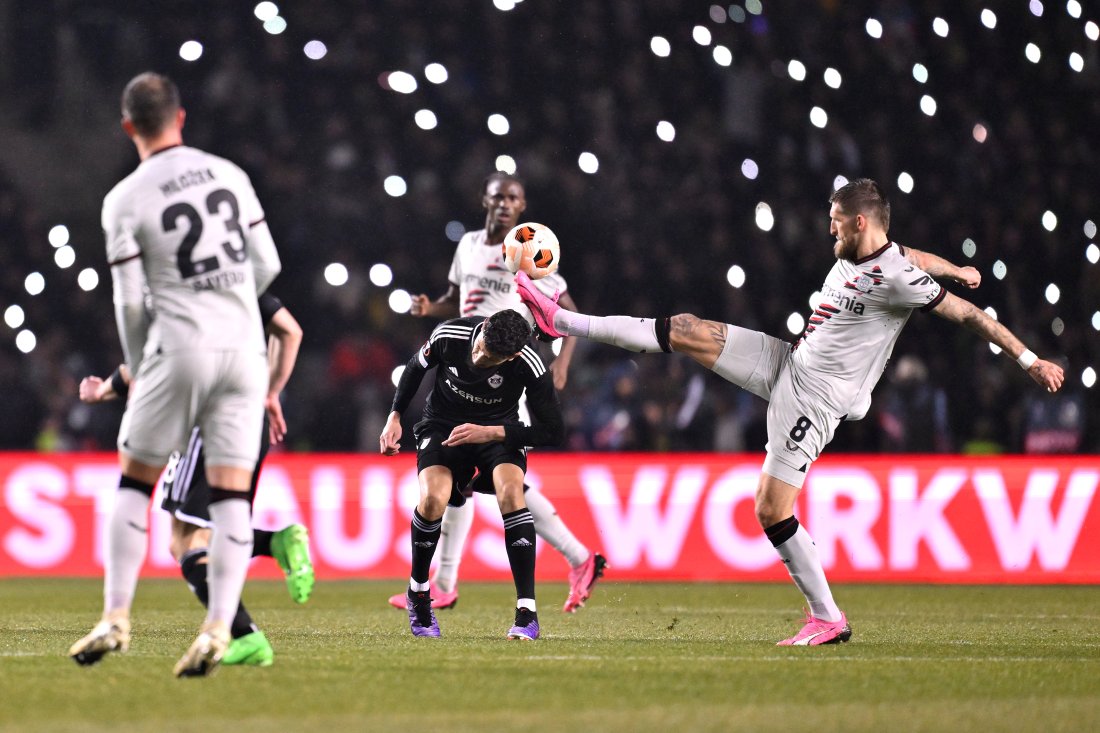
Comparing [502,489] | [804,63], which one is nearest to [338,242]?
[804,63]

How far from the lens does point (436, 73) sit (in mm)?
16484

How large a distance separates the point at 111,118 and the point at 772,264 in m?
6.96

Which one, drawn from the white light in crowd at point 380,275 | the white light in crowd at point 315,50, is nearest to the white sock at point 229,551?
the white light in crowd at point 380,275

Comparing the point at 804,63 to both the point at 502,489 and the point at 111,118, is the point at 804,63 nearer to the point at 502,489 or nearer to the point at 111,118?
the point at 111,118

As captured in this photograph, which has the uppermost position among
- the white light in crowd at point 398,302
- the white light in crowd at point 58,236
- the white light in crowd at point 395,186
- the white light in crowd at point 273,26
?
the white light in crowd at point 273,26

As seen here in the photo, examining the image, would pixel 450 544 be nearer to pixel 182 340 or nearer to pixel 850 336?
pixel 850 336

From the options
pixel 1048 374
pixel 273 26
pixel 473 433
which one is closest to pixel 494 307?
pixel 473 433

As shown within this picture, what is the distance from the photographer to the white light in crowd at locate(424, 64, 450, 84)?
16.5 meters

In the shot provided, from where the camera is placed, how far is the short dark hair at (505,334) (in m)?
6.46

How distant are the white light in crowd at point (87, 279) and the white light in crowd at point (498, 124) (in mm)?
4257

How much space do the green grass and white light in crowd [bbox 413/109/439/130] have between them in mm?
8512

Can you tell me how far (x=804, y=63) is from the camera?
54.2 ft

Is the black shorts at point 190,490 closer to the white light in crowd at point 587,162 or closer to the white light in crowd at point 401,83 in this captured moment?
the white light in crowd at point 587,162

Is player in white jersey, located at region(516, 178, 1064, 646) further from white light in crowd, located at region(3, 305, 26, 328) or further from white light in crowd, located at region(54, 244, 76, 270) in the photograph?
white light in crowd, located at region(54, 244, 76, 270)
